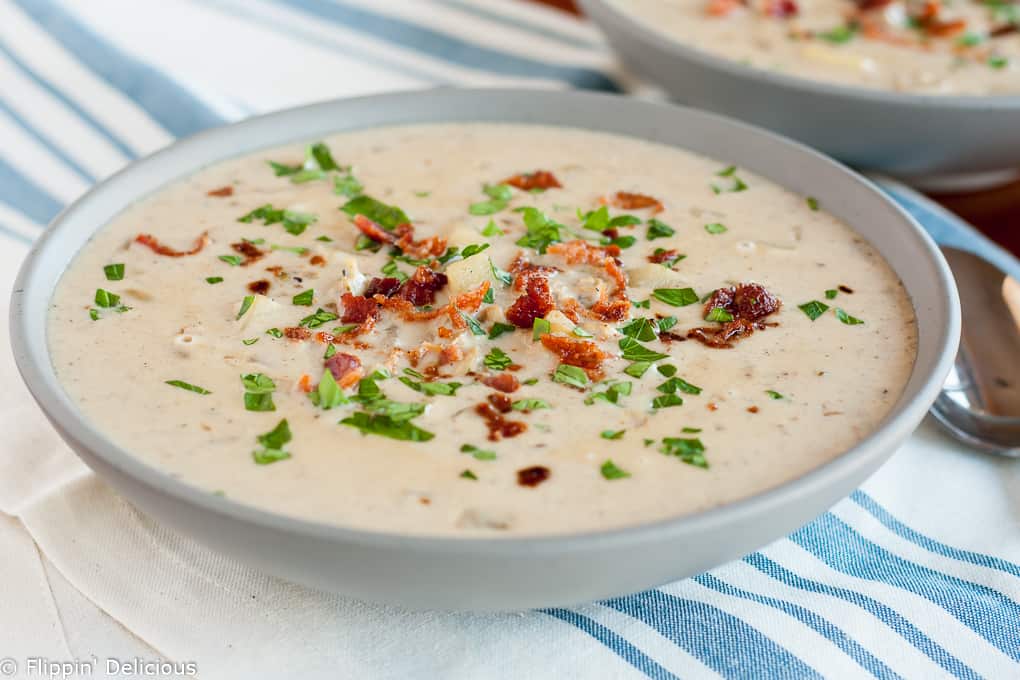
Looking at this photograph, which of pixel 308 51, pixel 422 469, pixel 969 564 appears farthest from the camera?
pixel 308 51

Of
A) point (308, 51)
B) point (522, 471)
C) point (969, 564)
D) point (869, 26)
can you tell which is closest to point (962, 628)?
point (969, 564)

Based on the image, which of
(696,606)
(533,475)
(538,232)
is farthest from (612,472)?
(538,232)

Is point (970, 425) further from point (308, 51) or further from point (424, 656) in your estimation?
point (308, 51)

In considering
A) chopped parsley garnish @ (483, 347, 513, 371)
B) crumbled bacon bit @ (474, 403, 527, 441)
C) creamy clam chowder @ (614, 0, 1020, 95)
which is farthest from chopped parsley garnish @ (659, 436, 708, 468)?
creamy clam chowder @ (614, 0, 1020, 95)

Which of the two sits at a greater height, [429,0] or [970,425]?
[429,0]

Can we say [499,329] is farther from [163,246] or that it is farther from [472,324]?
[163,246]

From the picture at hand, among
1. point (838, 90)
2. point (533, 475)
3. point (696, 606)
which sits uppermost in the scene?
point (838, 90)

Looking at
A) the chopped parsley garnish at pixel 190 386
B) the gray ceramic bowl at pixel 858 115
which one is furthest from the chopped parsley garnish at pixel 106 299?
the gray ceramic bowl at pixel 858 115
